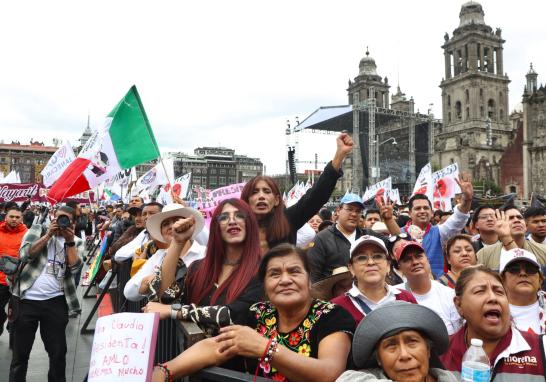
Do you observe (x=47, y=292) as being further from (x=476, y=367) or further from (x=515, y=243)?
(x=515, y=243)

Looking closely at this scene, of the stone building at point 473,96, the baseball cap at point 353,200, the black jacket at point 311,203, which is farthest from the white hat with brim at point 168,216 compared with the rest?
the stone building at point 473,96

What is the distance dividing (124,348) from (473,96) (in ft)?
239

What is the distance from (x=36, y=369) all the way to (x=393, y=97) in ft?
345

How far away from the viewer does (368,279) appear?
10.1 feet

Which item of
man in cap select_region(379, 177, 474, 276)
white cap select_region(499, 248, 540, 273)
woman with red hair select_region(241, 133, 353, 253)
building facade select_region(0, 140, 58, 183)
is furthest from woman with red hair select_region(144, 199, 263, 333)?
building facade select_region(0, 140, 58, 183)

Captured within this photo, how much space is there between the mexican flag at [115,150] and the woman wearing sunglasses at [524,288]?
3897 mm

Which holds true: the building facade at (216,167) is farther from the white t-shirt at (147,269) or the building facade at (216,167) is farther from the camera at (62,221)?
the white t-shirt at (147,269)

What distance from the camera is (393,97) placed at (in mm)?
103750

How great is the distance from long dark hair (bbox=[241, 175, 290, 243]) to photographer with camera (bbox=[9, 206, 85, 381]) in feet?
6.67

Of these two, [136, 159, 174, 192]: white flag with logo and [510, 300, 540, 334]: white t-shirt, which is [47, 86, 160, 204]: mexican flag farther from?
[136, 159, 174, 192]: white flag with logo

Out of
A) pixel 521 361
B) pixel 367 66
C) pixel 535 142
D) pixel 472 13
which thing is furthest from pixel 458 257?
pixel 472 13

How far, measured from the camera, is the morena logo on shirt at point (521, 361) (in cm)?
234

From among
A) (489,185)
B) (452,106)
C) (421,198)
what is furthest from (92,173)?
(452,106)

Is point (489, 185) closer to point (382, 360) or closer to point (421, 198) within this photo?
point (421, 198)
